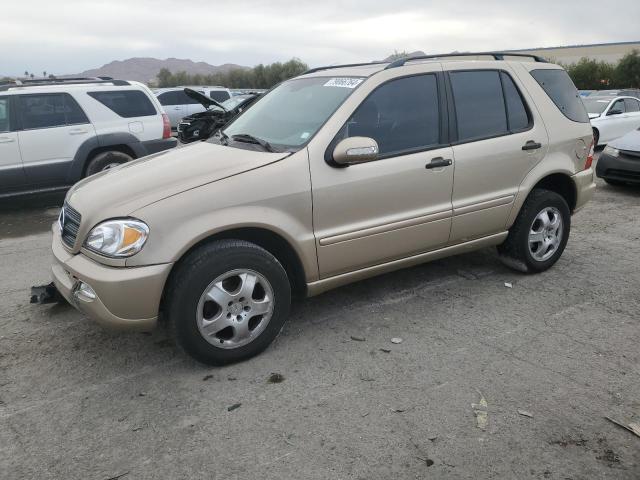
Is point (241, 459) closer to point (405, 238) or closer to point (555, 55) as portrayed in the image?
point (405, 238)

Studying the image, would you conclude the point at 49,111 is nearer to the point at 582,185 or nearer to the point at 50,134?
the point at 50,134

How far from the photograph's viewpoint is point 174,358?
11.5ft

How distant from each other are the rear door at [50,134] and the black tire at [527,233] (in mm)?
6061

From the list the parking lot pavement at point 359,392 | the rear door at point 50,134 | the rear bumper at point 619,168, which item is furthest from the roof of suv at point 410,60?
the rear door at point 50,134

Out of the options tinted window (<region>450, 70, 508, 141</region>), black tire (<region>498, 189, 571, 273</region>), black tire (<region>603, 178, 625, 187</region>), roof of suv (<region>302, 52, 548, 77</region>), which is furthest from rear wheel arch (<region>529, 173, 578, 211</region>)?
black tire (<region>603, 178, 625, 187</region>)

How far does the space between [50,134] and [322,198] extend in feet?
18.8

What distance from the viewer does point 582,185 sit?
16.1 feet

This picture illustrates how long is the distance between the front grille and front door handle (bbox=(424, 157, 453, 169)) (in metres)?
2.34

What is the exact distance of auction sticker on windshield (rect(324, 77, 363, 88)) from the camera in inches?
149

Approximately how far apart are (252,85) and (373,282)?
55.5 meters

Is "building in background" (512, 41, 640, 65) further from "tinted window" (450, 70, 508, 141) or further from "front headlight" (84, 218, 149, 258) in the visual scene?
"front headlight" (84, 218, 149, 258)

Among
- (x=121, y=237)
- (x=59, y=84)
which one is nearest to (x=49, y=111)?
(x=59, y=84)

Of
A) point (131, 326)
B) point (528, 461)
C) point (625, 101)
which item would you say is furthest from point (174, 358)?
point (625, 101)

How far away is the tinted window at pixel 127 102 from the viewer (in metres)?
8.07
